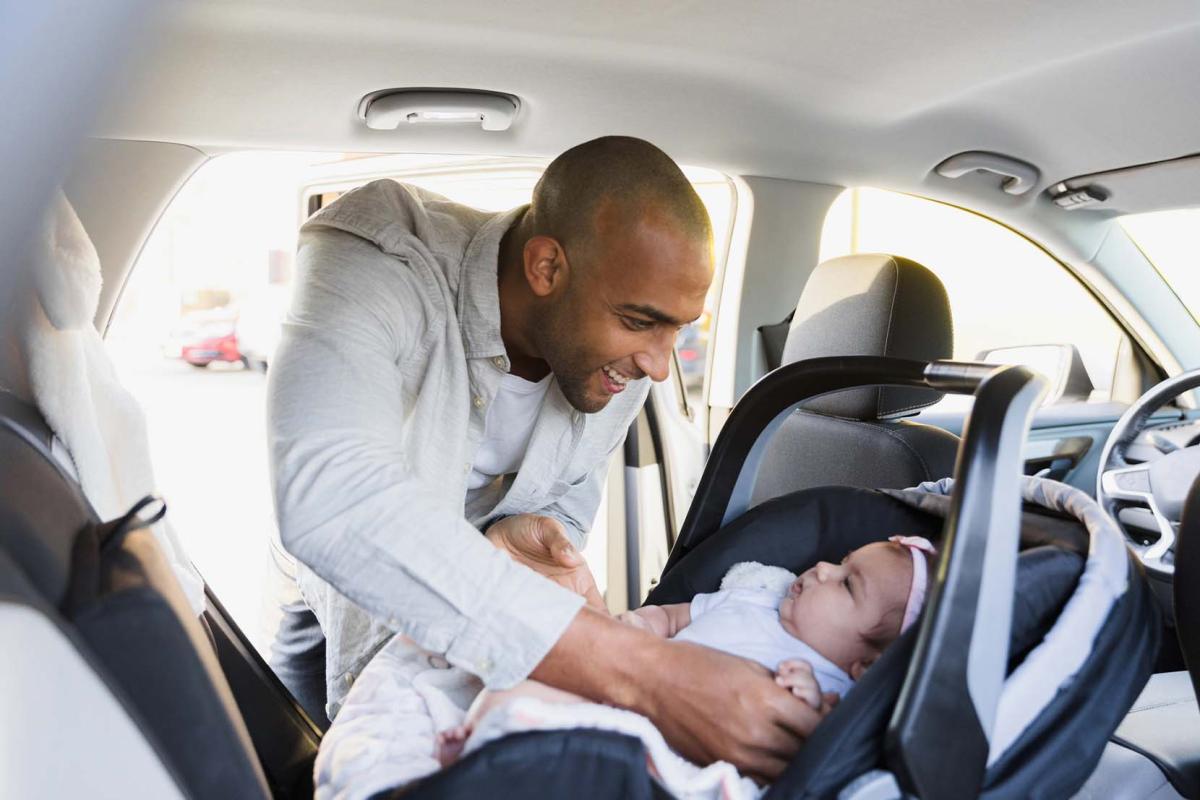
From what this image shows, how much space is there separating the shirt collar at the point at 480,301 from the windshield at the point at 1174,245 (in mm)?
2568

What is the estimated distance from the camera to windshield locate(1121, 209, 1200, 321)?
3420mm

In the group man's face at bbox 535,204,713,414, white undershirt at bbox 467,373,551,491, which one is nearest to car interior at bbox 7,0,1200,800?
man's face at bbox 535,204,713,414

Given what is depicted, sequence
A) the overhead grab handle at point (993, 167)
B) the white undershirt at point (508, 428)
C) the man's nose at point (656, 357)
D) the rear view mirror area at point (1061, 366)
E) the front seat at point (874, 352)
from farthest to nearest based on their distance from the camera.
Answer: the rear view mirror area at point (1061, 366), the overhead grab handle at point (993, 167), the front seat at point (874, 352), the white undershirt at point (508, 428), the man's nose at point (656, 357)

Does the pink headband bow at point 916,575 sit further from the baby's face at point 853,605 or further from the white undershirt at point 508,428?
the white undershirt at point 508,428

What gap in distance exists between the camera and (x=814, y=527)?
1.87 m

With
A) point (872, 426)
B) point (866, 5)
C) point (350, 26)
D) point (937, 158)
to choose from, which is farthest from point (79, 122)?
point (937, 158)

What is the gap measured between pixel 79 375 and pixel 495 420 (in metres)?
1.08

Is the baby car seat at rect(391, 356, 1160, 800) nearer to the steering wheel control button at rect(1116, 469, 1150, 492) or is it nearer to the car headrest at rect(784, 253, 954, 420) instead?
the car headrest at rect(784, 253, 954, 420)

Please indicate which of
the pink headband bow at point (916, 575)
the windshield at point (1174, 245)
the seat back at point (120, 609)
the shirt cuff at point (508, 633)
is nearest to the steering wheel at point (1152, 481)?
the windshield at point (1174, 245)

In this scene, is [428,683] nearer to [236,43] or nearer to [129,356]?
[236,43]

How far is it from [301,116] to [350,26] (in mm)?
479

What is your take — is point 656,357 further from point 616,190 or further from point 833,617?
point 833,617

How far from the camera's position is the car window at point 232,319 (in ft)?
8.75

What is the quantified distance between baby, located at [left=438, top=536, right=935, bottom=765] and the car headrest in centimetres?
97
